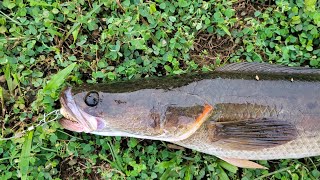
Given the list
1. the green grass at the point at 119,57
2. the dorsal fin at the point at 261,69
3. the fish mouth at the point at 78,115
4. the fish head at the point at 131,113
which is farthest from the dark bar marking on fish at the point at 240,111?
the fish mouth at the point at 78,115

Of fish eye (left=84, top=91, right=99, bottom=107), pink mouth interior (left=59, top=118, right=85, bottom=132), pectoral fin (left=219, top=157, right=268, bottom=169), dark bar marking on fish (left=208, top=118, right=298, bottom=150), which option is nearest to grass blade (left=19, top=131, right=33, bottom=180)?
pink mouth interior (left=59, top=118, right=85, bottom=132)

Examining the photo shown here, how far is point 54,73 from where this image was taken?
484 centimetres

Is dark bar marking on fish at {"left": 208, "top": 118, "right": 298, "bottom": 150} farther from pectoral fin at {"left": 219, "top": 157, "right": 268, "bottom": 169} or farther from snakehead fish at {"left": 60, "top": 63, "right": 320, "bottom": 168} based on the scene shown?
pectoral fin at {"left": 219, "top": 157, "right": 268, "bottom": 169}

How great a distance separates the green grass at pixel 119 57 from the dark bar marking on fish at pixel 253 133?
61cm

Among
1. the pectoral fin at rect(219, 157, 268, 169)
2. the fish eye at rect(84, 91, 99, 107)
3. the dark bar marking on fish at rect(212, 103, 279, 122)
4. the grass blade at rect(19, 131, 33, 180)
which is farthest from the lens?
the pectoral fin at rect(219, 157, 268, 169)

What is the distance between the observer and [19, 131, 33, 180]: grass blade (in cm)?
444

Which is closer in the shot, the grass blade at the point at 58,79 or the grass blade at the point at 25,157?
the grass blade at the point at 25,157

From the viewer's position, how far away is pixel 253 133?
4180mm

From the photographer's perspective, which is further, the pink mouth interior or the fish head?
the pink mouth interior

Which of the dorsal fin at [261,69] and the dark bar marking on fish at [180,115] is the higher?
the dorsal fin at [261,69]

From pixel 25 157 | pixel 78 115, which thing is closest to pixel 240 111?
pixel 78 115

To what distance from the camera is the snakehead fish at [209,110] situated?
13.5ft

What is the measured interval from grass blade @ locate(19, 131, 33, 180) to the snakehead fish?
46cm

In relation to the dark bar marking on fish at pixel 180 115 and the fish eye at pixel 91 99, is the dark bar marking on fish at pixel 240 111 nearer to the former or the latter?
the dark bar marking on fish at pixel 180 115
